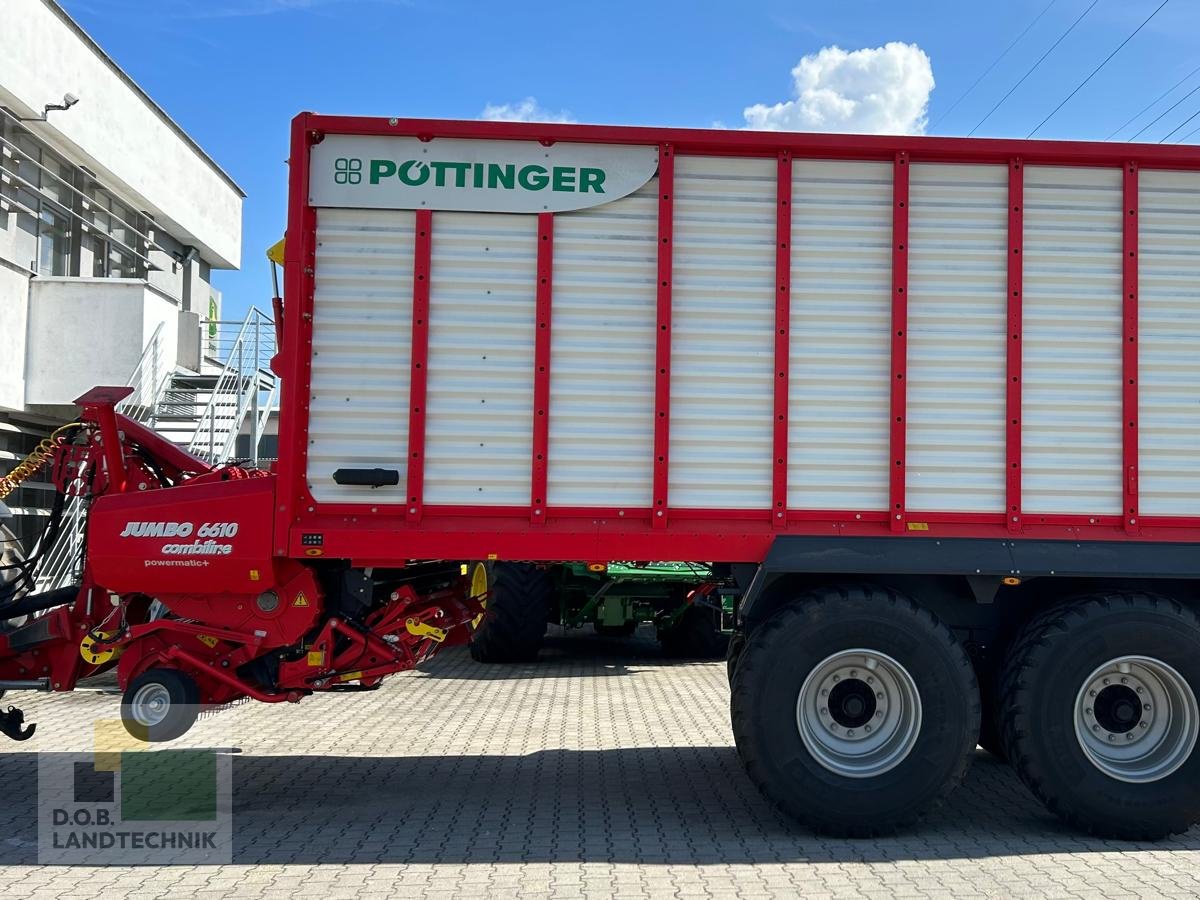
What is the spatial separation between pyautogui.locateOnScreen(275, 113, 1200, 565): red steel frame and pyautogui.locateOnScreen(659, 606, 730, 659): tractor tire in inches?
294

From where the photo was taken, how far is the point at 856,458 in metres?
5.47

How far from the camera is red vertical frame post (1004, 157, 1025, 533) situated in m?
5.46

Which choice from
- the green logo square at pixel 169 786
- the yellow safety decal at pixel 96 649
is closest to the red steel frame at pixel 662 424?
the yellow safety decal at pixel 96 649

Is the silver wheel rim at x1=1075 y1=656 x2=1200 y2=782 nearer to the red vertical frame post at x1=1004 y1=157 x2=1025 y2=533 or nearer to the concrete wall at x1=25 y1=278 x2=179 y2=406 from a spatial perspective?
the red vertical frame post at x1=1004 y1=157 x2=1025 y2=533

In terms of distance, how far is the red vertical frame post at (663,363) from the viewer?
543cm

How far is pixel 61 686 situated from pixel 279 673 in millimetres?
1330

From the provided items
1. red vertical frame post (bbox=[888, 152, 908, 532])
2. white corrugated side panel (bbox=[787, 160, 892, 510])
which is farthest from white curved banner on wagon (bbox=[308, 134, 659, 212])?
red vertical frame post (bbox=[888, 152, 908, 532])

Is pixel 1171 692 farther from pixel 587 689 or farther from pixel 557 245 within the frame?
pixel 587 689

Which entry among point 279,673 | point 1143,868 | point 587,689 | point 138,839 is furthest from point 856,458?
point 587,689

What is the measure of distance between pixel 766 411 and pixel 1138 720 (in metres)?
2.50

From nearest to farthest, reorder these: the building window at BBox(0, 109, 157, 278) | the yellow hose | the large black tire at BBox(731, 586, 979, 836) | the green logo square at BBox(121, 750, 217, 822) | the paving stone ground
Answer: the paving stone ground < the large black tire at BBox(731, 586, 979, 836) < the green logo square at BBox(121, 750, 217, 822) < the yellow hose < the building window at BBox(0, 109, 157, 278)

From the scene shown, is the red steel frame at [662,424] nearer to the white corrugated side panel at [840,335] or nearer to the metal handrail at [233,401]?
the white corrugated side panel at [840,335]

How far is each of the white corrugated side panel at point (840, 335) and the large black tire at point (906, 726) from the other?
63 cm

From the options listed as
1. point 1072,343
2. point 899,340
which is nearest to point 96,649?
point 899,340
